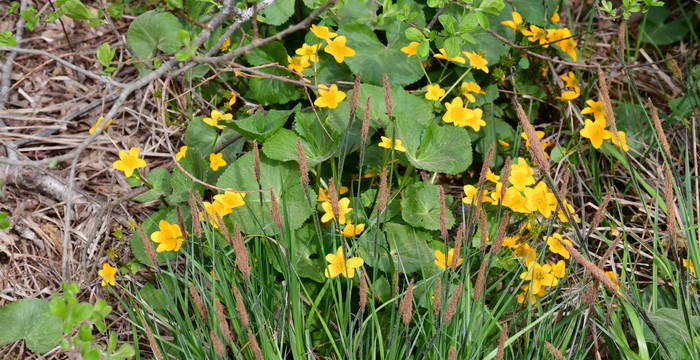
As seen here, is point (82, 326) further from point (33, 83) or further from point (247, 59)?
point (33, 83)

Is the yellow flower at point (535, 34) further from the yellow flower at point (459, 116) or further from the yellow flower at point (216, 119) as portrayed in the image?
the yellow flower at point (216, 119)

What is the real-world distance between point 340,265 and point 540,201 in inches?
26.3

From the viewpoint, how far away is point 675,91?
3025 mm

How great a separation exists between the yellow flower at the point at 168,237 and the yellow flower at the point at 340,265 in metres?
0.46

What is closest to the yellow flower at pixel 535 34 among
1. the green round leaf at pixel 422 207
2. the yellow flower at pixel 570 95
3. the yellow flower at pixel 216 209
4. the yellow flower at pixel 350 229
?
the yellow flower at pixel 570 95

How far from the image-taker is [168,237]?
79.2 inches

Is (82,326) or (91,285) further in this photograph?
(91,285)

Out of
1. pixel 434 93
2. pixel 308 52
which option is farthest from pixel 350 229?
pixel 308 52

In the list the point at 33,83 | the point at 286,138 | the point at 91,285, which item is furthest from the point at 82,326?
the point at 33,83

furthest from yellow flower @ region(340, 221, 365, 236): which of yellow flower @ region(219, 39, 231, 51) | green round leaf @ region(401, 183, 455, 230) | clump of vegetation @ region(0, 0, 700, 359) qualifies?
yellow flower @ region(219, 39, 231, 51)

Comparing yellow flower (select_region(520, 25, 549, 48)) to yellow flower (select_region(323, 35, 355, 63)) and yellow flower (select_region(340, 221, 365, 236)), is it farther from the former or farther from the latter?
yellow flower (select_region(340, 221, 365, 236))

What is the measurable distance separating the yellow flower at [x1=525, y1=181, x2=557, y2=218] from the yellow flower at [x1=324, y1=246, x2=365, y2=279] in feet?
1.96

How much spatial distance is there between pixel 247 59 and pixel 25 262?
1099 millimetres

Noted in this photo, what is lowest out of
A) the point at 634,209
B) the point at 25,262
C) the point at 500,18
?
the point at 25,262
